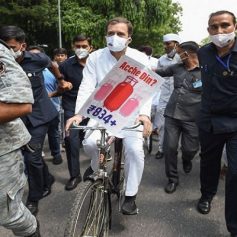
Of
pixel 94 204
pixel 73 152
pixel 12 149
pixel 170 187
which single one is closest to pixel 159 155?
pixel 170 187

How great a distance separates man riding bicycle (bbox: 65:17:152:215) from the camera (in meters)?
3.61

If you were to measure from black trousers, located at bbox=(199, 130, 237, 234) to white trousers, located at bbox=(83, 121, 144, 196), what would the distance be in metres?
0.79

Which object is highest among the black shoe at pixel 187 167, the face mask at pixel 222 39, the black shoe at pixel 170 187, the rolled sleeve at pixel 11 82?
the face mask at pixel 222 39

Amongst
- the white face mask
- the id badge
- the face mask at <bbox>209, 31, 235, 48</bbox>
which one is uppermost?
the face mask at <bbox>209, 31, 235, 48</bbox>

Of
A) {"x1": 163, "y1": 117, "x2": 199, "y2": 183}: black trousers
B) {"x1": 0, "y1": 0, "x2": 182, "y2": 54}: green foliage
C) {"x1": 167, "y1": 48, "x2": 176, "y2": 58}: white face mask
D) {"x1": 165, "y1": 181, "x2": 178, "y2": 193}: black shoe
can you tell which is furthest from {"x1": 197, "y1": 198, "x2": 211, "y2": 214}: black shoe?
{"x1": 0, "y1": 0, "x2": 182, "y2": 54}: green foliage

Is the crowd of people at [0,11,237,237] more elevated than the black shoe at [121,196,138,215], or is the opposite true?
the crowd of people at [0,11,237,237]

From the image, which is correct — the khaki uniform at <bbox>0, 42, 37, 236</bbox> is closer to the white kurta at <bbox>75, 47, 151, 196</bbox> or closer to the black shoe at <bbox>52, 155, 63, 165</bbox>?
the white kurta at <bbox>75, 47, 151, 196</bbox>

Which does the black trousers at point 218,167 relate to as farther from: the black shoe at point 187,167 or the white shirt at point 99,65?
the black shoe at point 187,167

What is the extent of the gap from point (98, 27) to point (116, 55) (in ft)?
72.4

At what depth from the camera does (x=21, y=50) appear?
4012mm

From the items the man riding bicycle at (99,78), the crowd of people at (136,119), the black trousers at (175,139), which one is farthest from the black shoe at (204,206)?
the man riding bicycle at (99,78)

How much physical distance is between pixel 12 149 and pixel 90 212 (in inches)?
30.7

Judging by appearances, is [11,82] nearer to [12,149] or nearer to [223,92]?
[12,149]

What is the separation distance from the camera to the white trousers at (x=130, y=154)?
3.56m
